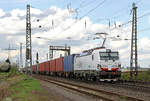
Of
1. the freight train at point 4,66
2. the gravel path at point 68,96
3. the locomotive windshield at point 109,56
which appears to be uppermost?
the locomotive windshield at point 109,56

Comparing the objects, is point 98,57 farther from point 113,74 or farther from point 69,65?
point 69,65

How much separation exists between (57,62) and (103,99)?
35316 mm

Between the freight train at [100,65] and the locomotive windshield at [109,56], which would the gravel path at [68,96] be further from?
the locomotive windshield at [109,56]

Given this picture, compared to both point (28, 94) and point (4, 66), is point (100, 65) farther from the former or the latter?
point (4, 66)

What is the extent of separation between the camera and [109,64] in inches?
1069

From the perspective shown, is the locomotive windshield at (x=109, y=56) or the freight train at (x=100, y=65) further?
the locomotive windshield at (x=109, y=56)

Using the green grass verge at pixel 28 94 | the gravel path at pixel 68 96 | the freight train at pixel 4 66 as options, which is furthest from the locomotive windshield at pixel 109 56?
the freight train at pixel 4 66

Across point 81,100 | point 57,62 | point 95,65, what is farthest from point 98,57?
point 57,62

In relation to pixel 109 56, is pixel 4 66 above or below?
below

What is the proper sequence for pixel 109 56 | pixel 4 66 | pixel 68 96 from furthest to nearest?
pixel 4 66
pixel 109 56
pixel 68 96

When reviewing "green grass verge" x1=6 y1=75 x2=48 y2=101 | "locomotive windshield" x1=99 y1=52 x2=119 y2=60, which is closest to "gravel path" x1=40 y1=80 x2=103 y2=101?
"green grass verge" x1=6 y1=75 x2=48 y2=101

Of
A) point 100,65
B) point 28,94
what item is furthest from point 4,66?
point 28,94

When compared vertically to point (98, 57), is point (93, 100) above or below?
below

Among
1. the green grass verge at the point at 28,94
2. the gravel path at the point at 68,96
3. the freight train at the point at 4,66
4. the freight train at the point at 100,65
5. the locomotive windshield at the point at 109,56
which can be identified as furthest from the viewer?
the freight train at the point at 4,66
